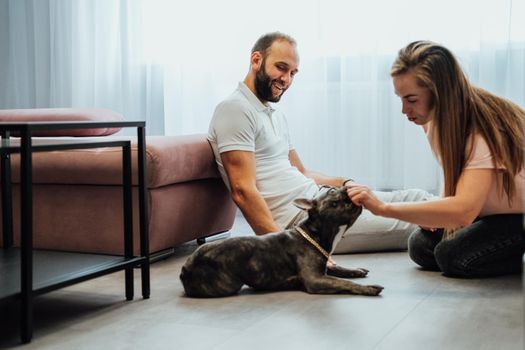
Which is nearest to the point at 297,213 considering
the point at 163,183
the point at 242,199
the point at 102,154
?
the point at 242,199

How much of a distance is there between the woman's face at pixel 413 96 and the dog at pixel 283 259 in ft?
1.03

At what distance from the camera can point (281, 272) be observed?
2.31 m

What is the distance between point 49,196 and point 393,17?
6.57ft

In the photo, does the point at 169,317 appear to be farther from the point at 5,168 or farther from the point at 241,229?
the point at 241,229

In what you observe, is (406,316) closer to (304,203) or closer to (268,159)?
(304,203)

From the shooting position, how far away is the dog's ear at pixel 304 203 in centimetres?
228

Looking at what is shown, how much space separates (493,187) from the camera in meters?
2.33

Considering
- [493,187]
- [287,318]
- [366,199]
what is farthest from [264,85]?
[287,318]

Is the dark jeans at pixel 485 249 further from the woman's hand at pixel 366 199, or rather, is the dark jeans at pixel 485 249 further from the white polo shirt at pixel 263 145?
the white polo shirt at pixel 263 145

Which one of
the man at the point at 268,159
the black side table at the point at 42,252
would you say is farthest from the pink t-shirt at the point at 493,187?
the black side table at the point at 42,252

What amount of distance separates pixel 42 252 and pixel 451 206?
1.22 m

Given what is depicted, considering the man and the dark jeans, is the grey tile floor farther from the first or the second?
the man

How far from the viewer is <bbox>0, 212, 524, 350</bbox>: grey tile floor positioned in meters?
1.82

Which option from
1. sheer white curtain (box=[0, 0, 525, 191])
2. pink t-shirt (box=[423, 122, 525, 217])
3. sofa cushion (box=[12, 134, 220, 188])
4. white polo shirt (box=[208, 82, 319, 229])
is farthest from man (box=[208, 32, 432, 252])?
sheer white curtain (box=[0, 0, 525, 191])
